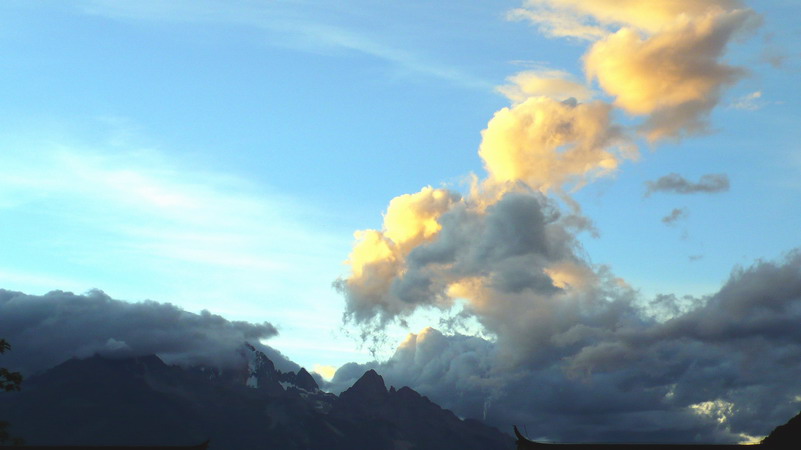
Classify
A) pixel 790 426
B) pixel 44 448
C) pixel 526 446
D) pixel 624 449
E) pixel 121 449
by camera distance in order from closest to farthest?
pixel 44 448 < pixel 121 449 < pixel 624 449 < pixel 526 446 < pixel 790 426

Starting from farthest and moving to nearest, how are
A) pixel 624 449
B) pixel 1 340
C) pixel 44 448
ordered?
pixel 624 449 < pixel 44 448 < pixel 1 340

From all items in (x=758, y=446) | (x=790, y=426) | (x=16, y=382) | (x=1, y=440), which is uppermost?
(x=790, y=426)

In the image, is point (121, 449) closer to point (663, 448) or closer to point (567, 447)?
point (567, 447)

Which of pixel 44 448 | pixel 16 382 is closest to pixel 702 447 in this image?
pixel 44 448

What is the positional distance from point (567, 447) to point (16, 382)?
5389 cm

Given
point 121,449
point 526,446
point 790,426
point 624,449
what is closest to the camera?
point 121,449

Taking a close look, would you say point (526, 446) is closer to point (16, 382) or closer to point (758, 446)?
point (758, 446)

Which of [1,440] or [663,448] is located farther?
[663,448]

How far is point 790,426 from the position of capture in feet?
500

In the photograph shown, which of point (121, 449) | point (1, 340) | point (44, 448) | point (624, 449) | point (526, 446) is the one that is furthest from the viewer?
point (526, 446)

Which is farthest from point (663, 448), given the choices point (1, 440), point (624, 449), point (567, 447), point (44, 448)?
point (1, 440)

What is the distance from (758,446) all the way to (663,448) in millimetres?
9463

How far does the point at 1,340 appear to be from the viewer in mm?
39000

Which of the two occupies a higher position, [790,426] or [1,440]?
[790,426]
